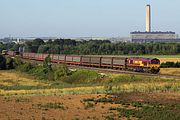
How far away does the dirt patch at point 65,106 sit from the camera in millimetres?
26031

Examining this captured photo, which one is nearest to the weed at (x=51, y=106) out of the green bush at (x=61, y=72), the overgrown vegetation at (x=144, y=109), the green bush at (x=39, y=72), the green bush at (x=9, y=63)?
the overgrown vegetation at (x=144, y=109)

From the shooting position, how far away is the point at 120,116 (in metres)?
25.9

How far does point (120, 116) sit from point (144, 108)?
3430mm

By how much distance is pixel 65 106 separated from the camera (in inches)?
1187

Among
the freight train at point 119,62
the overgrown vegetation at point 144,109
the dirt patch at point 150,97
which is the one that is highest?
the freight train at point 119,62

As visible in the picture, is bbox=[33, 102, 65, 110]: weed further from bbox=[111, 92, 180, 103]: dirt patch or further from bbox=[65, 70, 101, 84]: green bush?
bbox=[65, 70, 101, 84]: green bush

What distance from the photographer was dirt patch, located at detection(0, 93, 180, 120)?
2603 centimetres

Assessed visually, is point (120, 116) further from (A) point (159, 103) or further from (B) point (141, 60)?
(B) point (141, 60)

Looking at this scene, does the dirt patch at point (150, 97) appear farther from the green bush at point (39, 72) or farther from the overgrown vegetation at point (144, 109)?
the green bush at point (39, 72)

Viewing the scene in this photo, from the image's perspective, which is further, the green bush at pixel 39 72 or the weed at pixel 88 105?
the green bush at pixel 39 72

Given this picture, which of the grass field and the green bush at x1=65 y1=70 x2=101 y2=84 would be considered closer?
the grass field

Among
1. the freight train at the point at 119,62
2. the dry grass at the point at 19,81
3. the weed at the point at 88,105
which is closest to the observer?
the weed at the point at 88,105

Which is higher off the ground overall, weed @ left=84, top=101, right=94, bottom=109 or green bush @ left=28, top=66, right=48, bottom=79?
weed @ left=84, top=101, right=94, bottom=109

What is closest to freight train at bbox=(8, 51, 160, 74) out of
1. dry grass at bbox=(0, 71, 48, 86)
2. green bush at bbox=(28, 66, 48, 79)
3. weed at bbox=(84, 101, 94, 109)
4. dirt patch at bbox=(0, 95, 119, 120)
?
green bush at bbox=(28, 66, 48, 79)
